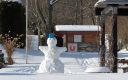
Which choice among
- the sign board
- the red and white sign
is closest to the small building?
the red and white sign

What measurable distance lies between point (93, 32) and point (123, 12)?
19260 millimetres

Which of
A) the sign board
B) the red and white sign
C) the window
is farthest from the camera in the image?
the window

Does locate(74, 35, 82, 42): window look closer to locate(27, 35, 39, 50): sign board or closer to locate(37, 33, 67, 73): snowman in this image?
locate(27, 35, 39, 50): sign board

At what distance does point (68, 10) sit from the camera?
204ft

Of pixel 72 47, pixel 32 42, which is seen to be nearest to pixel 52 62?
pixel 32 42

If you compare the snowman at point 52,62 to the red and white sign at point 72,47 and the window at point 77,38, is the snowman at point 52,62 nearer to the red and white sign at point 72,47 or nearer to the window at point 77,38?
the red and white sign at point 72,47

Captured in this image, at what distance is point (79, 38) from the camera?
132 ft

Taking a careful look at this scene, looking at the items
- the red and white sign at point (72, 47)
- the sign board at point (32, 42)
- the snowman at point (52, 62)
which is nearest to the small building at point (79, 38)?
the red and white sign at point (72, 47)

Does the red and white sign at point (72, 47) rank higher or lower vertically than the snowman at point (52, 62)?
lower

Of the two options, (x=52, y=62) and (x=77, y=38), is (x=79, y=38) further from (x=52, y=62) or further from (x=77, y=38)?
(x=52, y=62)

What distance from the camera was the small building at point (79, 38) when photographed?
131ft

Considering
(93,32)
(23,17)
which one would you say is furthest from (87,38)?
(23,17)

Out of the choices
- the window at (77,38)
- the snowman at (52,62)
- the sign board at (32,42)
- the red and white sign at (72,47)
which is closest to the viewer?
the snowman at (52,62)

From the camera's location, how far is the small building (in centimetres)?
3997
